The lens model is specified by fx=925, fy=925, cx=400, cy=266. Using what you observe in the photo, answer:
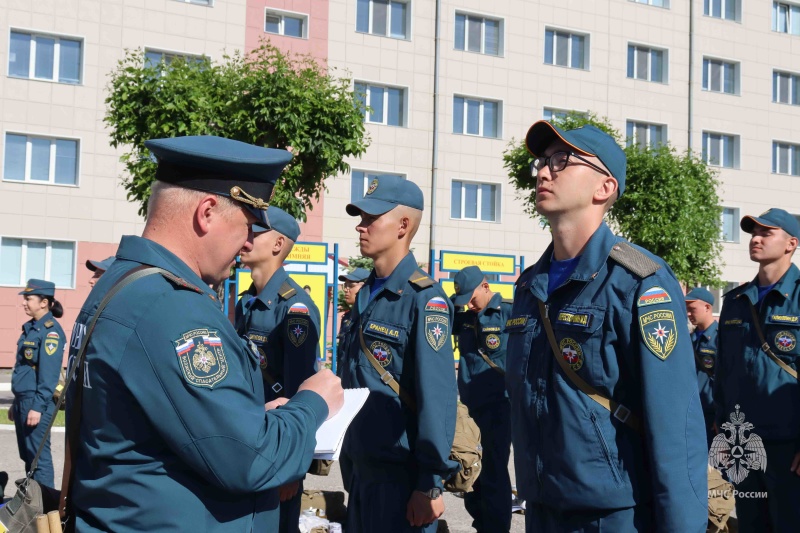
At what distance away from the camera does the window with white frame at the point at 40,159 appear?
25422 mm

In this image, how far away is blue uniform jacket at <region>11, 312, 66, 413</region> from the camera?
34.1 feet

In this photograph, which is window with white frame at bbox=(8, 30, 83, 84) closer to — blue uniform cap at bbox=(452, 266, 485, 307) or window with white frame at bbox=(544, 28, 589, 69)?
window with white frame at bbox=(544, 28, 589, 69)

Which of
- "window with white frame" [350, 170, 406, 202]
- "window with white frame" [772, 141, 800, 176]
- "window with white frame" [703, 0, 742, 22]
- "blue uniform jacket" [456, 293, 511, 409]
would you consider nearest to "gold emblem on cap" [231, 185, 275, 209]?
"blue uniform jacket" [456, 293, 511, 409]

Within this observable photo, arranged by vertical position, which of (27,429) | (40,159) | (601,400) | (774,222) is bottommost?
(27,429)

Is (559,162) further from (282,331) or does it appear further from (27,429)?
(27,429)

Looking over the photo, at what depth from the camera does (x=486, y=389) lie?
9.74 meters

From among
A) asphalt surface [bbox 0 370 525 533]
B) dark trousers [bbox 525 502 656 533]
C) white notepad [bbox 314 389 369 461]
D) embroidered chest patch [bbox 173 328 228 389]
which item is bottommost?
asphalt surface [bbox 0 370 525 533]

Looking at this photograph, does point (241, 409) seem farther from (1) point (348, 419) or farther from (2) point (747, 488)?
(2) point (747, 488)

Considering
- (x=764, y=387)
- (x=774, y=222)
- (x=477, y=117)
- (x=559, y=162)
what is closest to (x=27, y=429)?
(x=764, y=387)

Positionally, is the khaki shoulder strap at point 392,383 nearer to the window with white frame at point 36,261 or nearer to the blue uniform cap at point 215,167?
the blue uniform cap at point 215,167

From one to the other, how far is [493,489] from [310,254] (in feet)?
33.1

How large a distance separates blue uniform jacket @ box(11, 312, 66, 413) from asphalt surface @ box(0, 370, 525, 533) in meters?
0.97

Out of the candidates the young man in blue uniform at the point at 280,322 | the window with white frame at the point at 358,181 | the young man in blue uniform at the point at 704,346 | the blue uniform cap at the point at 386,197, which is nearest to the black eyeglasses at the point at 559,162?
the blue uniform cap at the point at 386,197

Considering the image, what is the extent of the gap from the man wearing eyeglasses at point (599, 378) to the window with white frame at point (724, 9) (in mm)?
35689
